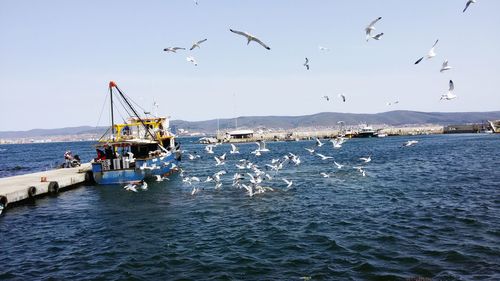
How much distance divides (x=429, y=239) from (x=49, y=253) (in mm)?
16176

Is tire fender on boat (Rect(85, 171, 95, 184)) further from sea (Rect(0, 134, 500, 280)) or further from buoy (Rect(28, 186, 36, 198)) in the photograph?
buoy (Rect(28, 186, 36, 198))

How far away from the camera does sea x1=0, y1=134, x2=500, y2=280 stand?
1277 centimetres

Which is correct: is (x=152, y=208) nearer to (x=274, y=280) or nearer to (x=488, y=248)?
(x=274, y=280)

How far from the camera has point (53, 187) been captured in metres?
30.6

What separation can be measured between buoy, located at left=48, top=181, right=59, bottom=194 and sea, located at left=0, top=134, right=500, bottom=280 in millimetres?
1359

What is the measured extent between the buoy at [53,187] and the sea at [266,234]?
4.46ft

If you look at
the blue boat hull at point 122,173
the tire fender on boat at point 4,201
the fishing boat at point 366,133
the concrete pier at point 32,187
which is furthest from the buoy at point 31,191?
the fishing boat at point 366,133

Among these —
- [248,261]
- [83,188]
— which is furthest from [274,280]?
[83,188]

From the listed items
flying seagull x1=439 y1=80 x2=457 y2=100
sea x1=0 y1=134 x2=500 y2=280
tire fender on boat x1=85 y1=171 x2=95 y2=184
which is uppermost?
flying seagull x1=439 y1=80 x2=457 y2=100

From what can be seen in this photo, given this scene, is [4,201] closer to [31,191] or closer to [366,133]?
[31,191]

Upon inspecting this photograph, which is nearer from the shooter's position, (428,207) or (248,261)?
(248,261)

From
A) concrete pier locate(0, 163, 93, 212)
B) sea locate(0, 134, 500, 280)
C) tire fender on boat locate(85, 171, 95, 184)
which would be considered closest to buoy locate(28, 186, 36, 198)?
concrete pier locate(0, 163, 93, 212)

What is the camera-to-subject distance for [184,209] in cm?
2344

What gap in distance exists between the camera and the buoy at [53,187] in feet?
99.3
